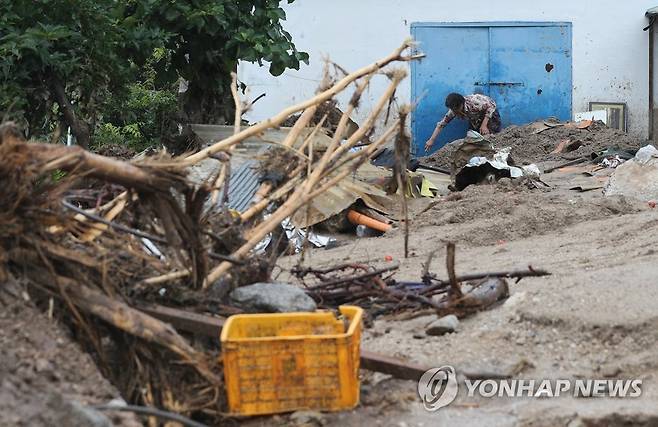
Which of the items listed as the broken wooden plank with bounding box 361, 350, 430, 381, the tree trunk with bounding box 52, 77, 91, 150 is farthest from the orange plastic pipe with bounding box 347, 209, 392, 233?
the broken wooden plank with bounding box 361, 350, 430, 381

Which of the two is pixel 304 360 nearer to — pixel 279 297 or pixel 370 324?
pixel 279 297

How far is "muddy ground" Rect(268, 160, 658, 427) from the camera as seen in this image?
3.48 m

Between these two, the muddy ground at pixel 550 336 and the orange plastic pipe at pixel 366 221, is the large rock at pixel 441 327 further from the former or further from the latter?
the orange plastic pipe at pixel 366 221

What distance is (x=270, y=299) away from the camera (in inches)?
158

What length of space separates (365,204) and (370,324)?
4.46m

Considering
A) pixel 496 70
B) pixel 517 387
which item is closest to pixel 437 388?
pixel 517 387

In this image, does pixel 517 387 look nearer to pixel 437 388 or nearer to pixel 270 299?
pixel 437 388

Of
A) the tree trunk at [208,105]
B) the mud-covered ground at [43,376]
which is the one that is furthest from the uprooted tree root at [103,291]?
the tree trunk at [208,105]

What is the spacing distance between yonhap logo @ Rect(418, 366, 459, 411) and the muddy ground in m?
0.03

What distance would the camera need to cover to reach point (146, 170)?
3.45m

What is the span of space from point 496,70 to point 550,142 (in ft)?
6.28

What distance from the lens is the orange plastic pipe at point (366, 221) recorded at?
337 inches

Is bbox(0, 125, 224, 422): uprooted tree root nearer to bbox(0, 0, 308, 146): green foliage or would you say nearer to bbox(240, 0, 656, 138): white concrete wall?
bbox(0, 0, 308, 146): green foliage

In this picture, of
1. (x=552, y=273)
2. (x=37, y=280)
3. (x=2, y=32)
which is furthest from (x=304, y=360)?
(x=2, y=32)
